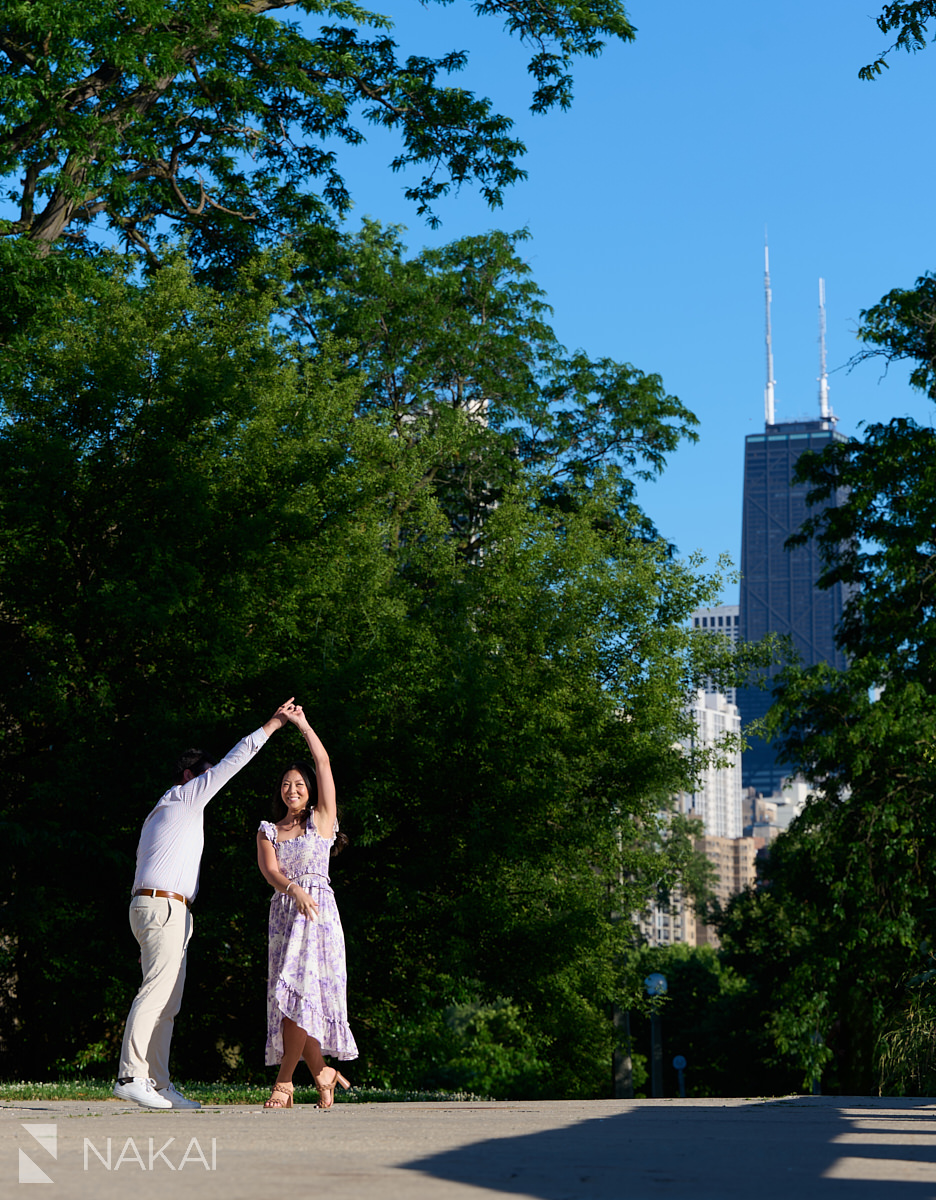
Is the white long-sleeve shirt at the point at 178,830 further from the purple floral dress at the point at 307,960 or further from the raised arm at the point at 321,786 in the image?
the purple floral dress at the point at 307,960

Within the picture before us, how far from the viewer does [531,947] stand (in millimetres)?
16031

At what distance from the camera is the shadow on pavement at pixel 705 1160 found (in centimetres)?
380

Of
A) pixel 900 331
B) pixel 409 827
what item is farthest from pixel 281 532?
pixel 900 331

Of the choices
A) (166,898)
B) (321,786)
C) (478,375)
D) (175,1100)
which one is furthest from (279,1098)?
(478,375)

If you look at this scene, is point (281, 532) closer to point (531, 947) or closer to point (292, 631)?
point (292, 631)

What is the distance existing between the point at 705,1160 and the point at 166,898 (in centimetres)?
363

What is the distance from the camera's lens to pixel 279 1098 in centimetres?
727

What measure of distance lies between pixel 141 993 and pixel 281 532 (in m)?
9.33

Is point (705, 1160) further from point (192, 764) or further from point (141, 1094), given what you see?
point (192, 764)

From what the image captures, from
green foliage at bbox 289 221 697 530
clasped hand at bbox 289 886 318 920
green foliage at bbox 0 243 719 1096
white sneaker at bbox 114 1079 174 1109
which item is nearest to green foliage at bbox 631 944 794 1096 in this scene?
green foliage at bbox 289 221 697 530

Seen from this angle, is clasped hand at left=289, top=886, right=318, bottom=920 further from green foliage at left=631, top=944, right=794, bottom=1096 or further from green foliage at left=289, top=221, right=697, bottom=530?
green foliage at left=631, top=944, right=794, bottom=1096

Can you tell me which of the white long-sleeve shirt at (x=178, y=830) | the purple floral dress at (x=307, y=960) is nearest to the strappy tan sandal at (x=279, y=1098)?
the purple floral dress at (x=307, y=960)

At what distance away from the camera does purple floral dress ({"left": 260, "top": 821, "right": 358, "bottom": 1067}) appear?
287 inches

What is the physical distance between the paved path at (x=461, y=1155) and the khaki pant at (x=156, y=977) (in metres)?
0.34
